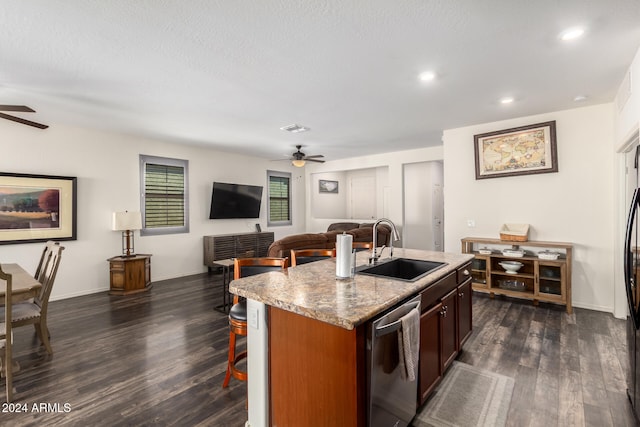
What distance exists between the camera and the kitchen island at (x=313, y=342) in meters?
1.38

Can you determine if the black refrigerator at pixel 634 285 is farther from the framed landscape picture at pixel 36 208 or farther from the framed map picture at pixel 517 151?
the framed landscape picture at pixel 36 208

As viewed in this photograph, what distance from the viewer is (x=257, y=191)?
24.3 feet

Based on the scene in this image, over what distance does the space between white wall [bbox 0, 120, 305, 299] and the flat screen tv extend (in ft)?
0.63

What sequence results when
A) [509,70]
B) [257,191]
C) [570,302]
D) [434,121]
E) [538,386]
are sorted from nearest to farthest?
[538,386] < [509,70] < [570,302] < [434,121] < [257,191]

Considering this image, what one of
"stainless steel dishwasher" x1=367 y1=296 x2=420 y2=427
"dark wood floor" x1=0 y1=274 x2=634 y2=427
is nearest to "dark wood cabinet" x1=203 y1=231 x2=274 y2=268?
"dark wood floor" x1=0 y1=274 x2=634 y2=427

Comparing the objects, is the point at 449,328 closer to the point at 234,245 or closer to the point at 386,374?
the point at 386,374

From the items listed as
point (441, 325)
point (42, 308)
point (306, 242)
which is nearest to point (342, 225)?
point (306, 242)

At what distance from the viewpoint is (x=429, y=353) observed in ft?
6.74

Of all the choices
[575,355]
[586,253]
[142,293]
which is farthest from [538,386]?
[142,293]

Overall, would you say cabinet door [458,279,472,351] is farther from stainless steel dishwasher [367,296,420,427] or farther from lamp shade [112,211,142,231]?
lamp shade [112,211,142,231]

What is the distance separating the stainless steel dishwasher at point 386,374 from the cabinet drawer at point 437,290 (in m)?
0.22

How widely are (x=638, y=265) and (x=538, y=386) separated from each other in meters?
1.15

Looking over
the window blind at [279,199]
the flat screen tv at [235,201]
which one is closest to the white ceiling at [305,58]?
the flat screen tv at [235,201]

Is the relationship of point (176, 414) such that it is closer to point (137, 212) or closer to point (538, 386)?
point (538, 386)
